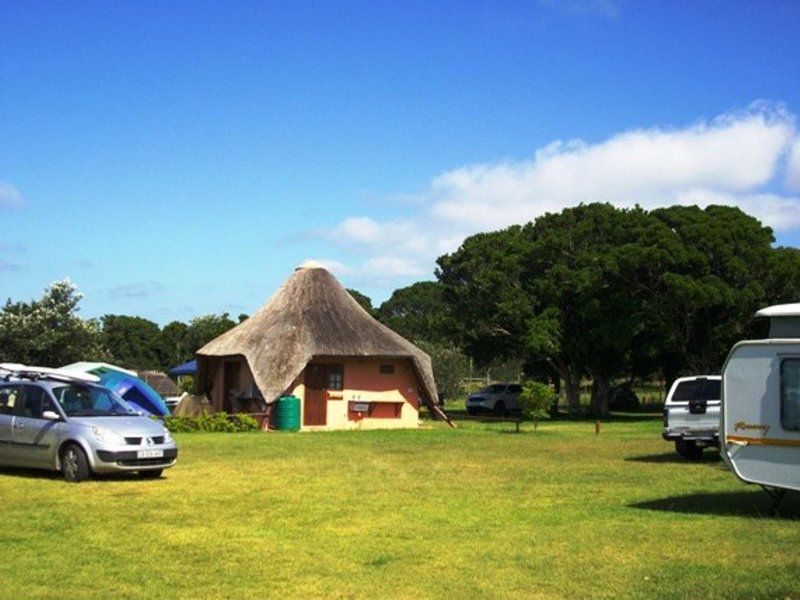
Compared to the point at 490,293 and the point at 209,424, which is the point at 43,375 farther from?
the point at 490,293

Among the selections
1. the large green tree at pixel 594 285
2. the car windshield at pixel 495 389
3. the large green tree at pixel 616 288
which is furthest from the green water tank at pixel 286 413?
the car windshield at pixel 495 389

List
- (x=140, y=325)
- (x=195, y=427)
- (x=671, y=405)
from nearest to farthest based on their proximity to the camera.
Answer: (x=671, y=405) → (x=195, y=427) → (x=140, y=325)

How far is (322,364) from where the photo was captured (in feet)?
115

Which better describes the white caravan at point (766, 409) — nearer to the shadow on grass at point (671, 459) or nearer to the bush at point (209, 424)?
the shadow on grass at point (671, 459)

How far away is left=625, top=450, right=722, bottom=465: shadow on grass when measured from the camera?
2108cm

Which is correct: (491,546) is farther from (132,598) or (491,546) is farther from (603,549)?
(132,598)

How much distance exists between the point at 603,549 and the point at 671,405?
36.8 ft

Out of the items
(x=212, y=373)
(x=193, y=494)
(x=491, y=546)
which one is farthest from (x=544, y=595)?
(x=212, y=373)

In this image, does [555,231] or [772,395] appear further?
[555,231]

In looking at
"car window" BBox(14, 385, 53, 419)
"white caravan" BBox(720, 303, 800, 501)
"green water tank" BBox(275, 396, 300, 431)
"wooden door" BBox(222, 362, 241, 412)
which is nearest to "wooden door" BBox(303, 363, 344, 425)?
"green water tank" BBox(275, 396, 300, 431)

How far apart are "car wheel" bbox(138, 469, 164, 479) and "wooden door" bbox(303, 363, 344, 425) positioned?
17.0 metres

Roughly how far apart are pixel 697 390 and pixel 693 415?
A: 72 cm

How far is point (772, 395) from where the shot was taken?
12805 millimetres

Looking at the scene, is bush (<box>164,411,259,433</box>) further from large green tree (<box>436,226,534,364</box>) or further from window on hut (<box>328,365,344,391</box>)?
large green tree (<box>436,226,534,364</box>)
